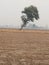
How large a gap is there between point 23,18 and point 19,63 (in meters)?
63.8

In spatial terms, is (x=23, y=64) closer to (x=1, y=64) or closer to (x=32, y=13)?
(x=1, y=64)

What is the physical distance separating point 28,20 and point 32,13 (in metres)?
3.19

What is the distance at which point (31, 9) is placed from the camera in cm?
7462

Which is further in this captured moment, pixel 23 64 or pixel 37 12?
pixel 37 12

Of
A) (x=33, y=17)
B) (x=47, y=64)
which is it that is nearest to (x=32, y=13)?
(x=33, y=17)

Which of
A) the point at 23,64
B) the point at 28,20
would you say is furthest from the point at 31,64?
the point at 28,20

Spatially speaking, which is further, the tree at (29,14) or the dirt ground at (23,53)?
the tree at (29,14)

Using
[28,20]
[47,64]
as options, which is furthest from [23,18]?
[47,64]

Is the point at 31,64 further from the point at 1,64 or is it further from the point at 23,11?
the point at 23,11

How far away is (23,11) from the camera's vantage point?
7356cm

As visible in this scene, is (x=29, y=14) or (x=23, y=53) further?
(x=29, y=14)

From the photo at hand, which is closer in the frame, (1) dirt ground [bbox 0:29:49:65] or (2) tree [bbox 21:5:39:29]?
(1) dirt ground [bbox 0:29:49:65]

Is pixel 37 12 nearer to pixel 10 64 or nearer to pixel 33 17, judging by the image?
pixel 33 17

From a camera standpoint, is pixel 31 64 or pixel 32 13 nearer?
pixel 31 64
